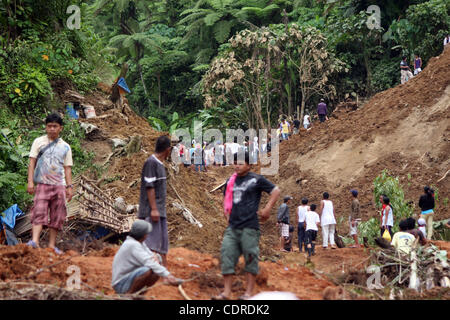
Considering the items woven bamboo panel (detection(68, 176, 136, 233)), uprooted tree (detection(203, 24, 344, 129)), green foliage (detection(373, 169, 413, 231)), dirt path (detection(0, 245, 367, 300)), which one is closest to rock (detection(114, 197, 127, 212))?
woven bamboo panel (detection(68, 176, 136, 233))

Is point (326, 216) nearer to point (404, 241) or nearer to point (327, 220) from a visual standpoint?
point (327, 220)

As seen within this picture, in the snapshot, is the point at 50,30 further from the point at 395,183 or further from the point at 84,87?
the point at 395,183

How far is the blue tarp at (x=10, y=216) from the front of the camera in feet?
31.9

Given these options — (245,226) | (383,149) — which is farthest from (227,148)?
(245,226)

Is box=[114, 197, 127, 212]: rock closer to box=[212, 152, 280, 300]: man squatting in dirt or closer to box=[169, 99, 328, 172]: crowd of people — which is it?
box=[212, 152, 280, 300]: man squatting in dirt

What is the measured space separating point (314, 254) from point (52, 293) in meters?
7.91

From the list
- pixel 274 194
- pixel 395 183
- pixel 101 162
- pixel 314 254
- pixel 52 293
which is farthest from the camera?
pixel 101 162

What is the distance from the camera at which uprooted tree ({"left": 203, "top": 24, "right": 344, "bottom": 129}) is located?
2728 cm

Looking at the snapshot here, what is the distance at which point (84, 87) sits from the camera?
17609 mm

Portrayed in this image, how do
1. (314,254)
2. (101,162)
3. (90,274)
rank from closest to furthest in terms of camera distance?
(90,274) < (314,254) < (101,162)

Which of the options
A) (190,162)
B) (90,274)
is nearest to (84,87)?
(190,162)

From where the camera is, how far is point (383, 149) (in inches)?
734

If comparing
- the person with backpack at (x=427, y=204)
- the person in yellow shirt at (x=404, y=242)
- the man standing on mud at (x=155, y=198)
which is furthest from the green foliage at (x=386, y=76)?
the man standing on mud at (x=155, y=198)

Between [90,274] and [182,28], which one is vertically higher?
[182,28]
